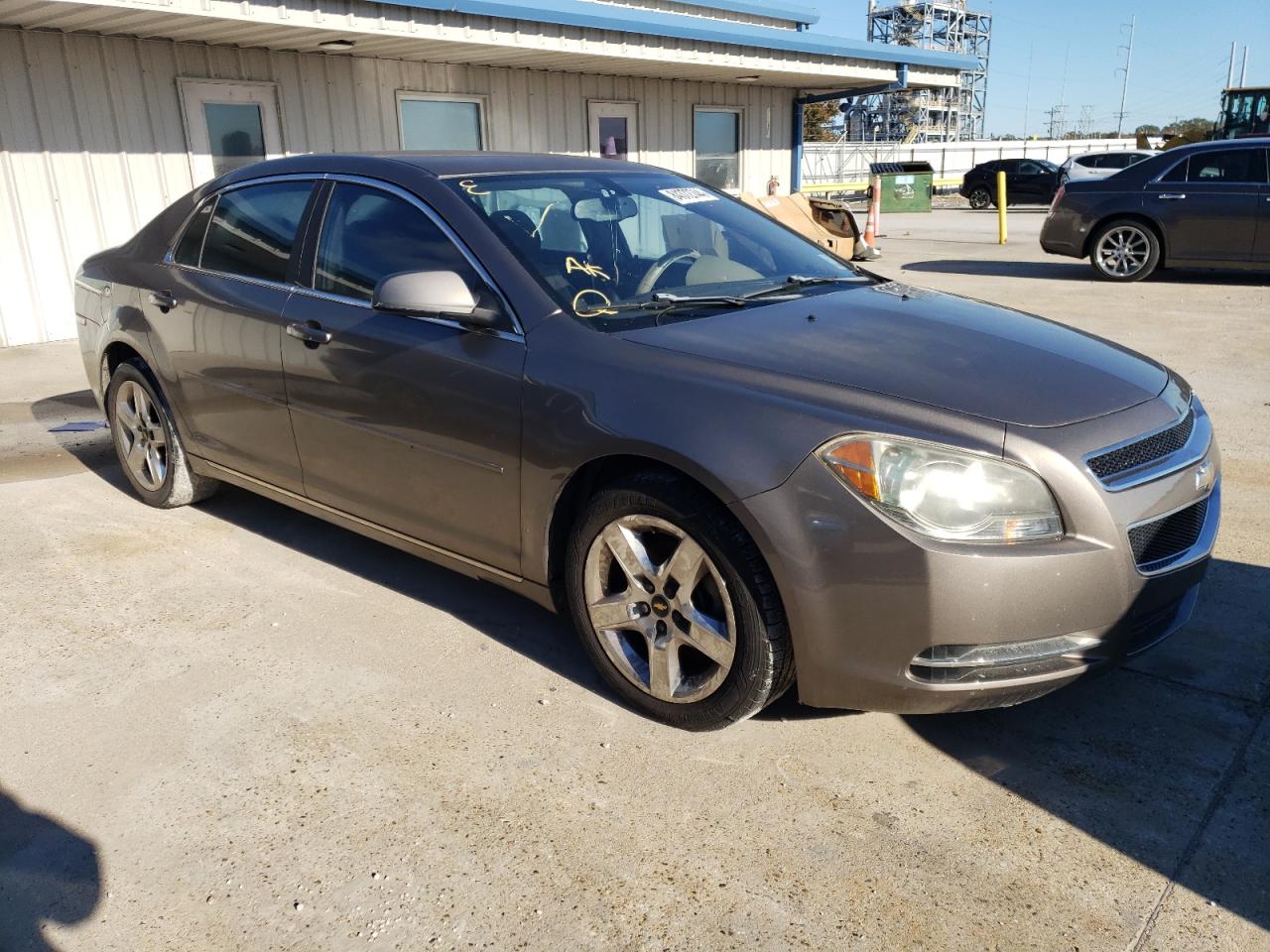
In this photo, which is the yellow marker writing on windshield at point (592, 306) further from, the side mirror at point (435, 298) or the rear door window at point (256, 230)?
the rear door window at point (256, 230)

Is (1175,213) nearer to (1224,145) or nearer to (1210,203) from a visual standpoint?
(1210,203)

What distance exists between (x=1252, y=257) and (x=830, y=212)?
16.3 ft

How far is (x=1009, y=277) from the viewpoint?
44.4 ft

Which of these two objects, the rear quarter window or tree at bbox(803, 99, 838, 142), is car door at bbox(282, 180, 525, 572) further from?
tree at bbox(803, 99, 838, 142)

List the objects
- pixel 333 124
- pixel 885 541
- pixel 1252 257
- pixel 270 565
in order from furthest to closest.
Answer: pixel 1252 257, pixel 333 124, pixel 270 565, pixel 885 541

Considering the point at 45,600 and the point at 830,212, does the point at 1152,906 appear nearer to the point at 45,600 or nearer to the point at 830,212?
the point at 45,600

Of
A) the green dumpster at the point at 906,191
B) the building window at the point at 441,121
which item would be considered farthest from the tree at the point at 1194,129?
the building window at the point at 441,121

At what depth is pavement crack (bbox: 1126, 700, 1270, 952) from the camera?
7.44ft

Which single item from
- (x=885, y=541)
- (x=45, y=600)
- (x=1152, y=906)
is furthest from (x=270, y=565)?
(x=1152, y=906)

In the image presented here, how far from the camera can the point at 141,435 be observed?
502 centimetres

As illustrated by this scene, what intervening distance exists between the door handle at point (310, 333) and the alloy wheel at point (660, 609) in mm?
1364

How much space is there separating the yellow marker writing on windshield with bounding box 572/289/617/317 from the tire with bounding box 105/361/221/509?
2.45 m

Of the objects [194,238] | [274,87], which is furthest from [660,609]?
[274,87]

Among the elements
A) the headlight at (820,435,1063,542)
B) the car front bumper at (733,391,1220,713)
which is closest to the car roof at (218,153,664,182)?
the car front bumper at (733,391,1220,713)
